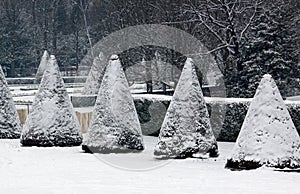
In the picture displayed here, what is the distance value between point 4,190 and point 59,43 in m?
54.9

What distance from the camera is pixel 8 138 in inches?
755

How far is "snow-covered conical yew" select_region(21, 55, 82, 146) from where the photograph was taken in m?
17.2

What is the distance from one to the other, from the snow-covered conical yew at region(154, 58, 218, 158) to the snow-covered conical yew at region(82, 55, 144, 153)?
1372 millimetres

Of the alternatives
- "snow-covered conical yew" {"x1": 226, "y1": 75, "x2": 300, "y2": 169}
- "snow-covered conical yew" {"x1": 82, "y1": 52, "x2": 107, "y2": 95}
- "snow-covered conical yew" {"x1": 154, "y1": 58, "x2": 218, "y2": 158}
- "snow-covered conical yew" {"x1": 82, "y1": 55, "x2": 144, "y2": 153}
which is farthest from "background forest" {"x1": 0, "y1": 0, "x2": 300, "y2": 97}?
"snow-covered conical yew" {"x1": 226, "y1": 75, "x2": 300, "y2": 169}

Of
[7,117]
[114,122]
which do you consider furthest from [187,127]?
[7,117]

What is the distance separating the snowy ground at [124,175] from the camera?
1039 cm

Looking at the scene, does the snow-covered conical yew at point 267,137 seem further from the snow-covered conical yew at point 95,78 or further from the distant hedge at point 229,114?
the snow-covered conical yew at point 95,78

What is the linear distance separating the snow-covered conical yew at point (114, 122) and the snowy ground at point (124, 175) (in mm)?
419

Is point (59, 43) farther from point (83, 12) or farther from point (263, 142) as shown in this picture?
point (263, 142)

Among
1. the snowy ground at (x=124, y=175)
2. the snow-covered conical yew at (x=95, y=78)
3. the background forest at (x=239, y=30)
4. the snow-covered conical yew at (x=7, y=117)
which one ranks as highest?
the background forest at (x=239, y=30)

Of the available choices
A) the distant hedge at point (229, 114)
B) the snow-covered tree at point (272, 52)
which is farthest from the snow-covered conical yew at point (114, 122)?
the snow-covered tree at point (272, 52)

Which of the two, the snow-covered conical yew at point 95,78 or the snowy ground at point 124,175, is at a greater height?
the snow-covered conical yew at point 95,78

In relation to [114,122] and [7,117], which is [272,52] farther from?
[7,117]

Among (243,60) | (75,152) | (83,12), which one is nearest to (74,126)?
(75,152)
